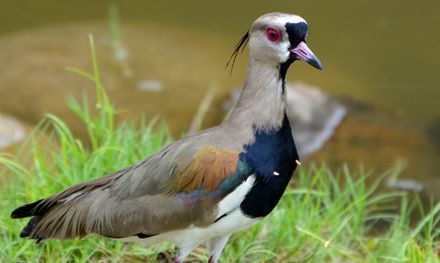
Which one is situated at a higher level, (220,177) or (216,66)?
Answer: (220,177)

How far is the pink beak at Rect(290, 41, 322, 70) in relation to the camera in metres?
3.50

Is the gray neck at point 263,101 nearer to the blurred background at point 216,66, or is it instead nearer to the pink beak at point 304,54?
the pink beak at point 304,54

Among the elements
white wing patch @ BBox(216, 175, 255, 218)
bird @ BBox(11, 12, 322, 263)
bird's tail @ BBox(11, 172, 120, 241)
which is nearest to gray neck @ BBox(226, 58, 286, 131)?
bird @ BBox(11, 12, 322, 263)

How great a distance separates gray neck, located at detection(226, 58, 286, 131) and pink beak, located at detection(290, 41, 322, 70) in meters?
0.13

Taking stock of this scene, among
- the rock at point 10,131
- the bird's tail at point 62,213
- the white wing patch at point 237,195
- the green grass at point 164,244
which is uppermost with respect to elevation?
the white wing patch at point 237,195

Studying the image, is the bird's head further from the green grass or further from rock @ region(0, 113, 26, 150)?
rock @ region(0, 113, 26, 150)

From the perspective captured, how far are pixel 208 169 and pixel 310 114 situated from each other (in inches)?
153

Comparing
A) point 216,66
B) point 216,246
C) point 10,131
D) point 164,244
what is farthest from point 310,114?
point 216,246

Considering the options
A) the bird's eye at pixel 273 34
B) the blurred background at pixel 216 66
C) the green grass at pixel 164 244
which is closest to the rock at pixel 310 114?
the blurred background at pixel 216 66

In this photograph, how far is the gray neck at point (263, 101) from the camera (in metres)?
3.63

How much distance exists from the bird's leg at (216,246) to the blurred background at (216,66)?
262 cm

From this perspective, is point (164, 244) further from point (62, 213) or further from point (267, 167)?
point (267, 167)

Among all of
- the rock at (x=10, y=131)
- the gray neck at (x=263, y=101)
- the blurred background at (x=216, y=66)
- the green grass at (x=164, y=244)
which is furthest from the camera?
the blurred background at (x=216, y=66)

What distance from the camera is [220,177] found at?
11.7 feet
